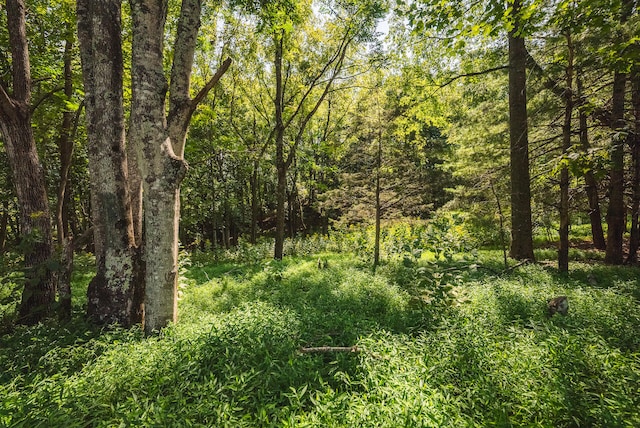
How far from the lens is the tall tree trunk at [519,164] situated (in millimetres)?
9477

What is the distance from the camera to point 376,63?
12930 mm

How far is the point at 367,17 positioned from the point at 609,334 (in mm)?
12393

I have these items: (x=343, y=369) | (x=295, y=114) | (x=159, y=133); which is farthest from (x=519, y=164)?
(x=159, y=133)

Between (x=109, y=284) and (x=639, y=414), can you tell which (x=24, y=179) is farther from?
(x=639, y=414)

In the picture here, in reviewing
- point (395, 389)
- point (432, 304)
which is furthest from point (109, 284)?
point (432, 304)

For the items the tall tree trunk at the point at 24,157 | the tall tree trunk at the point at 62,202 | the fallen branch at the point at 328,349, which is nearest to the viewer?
the fallen branch at the point at 328,349

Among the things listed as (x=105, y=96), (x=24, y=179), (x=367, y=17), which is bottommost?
(x=24, y=179)

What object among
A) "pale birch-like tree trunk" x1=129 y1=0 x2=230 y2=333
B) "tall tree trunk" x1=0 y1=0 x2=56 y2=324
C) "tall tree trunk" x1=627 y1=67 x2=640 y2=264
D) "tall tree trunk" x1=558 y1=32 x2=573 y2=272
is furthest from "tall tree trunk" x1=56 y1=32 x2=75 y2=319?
"tall tree trunk" x1=627 y1=67 x2=640 y2=264

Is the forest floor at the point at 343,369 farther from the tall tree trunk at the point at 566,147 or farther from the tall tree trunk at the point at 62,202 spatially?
the tall tree trunk at the point at 566,147

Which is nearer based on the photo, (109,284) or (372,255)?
(109,284)

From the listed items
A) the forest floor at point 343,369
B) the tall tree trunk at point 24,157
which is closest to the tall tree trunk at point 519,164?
the forest floor at point 343,369

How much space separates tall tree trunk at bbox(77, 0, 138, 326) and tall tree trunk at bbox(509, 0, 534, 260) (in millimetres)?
10582

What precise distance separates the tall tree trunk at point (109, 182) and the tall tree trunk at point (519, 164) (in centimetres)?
1058

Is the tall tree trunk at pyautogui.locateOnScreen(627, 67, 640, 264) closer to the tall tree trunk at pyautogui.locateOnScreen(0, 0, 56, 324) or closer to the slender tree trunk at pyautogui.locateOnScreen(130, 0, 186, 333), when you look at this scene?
the slender tree trunk at pyautogui.locateOnScreen(130, 0, 186, 333)
